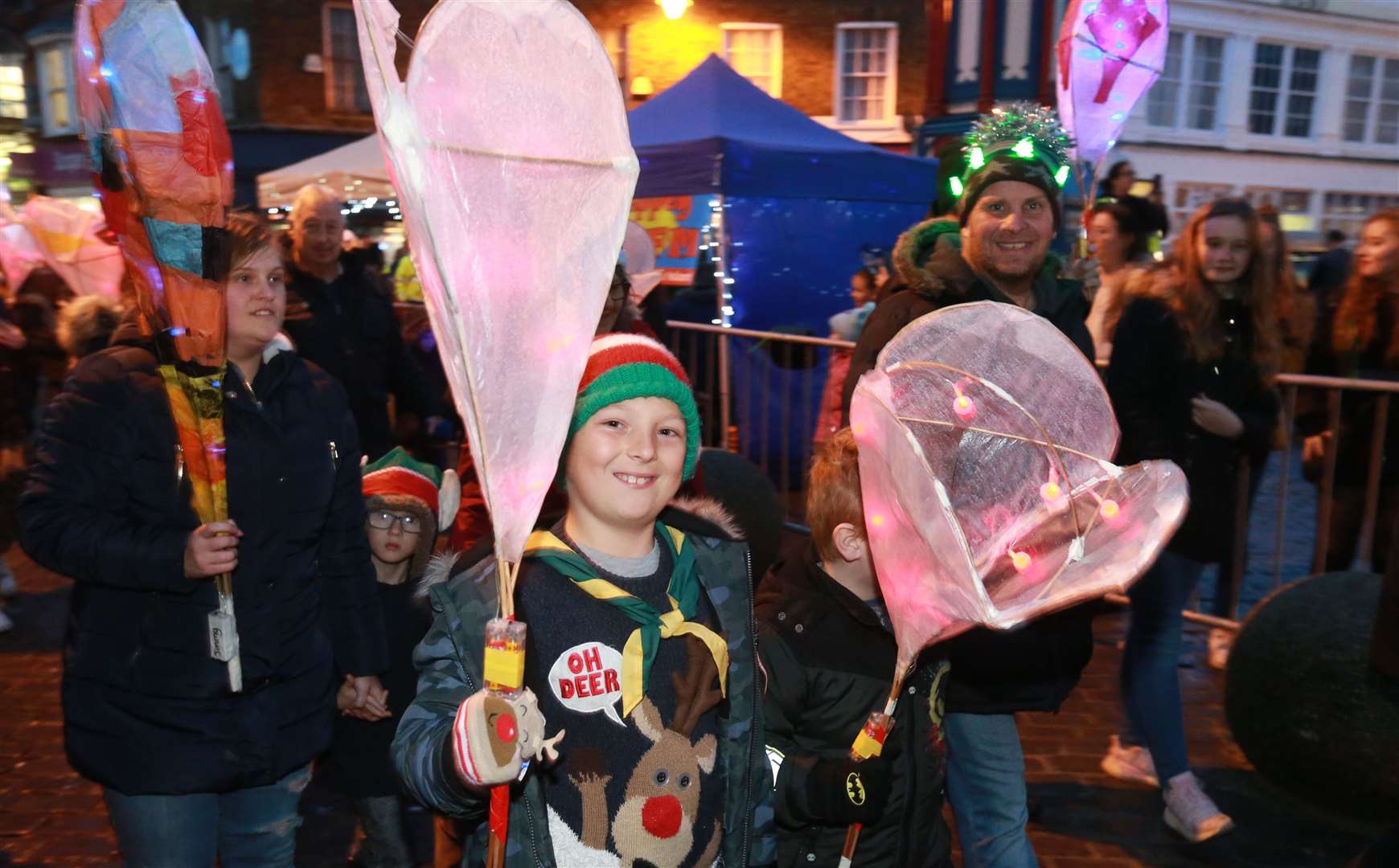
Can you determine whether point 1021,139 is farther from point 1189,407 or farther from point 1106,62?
point 1106,62

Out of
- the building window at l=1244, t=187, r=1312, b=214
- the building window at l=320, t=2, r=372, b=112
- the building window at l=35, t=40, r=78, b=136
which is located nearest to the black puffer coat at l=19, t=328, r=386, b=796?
the building window at l=320, t=2, r=372, b=112

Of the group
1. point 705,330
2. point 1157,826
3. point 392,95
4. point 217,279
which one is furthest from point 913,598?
point 705,330

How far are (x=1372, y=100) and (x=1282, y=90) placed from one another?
8.35ft

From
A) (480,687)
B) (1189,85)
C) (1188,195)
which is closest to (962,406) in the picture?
(480,687)

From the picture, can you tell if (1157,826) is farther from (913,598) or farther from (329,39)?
(329,39)

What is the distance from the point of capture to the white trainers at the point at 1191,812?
4.13m

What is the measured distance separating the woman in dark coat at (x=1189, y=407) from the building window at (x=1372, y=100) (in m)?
23.9

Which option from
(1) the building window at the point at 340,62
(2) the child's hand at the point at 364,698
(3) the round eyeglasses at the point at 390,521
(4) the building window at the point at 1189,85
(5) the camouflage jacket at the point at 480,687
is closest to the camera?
(5) the camouflage jacket at the point at 480,687

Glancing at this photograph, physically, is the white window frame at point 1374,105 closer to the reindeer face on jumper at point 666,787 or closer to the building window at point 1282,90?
the building window at point 1282,90

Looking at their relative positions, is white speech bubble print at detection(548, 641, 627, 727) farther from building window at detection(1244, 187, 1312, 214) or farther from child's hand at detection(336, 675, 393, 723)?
building window at detection(1244, 187, 1312, 214)

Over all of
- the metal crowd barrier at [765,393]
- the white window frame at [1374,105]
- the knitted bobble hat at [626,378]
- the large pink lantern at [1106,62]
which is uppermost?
the white window frame at [1374,105]

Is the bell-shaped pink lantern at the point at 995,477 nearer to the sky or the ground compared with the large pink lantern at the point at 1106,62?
nearer to the ground

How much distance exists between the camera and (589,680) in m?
2.10

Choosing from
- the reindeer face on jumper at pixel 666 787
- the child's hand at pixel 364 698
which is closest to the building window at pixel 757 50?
the child's hand at pixel 364 698
